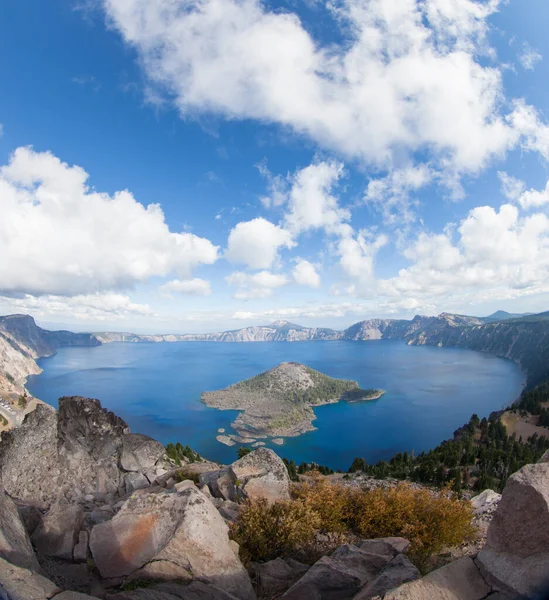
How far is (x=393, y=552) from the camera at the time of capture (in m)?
14.6

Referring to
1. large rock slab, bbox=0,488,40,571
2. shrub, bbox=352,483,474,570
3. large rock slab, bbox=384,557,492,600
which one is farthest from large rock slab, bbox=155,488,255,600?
shrub, bbox=352,483,474,570

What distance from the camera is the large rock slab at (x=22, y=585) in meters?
8.56

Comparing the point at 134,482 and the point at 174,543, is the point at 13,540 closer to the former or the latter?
the point at 174,543

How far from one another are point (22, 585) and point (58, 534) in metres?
7.28

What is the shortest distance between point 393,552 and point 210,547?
26.4ft

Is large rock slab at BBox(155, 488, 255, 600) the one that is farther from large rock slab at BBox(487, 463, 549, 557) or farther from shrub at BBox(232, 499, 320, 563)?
large rock slab at BBox(487, 463, 549, 557)

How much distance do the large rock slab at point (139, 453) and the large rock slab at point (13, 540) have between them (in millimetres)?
20566

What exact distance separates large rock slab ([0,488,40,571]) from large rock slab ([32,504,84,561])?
2.48 metres

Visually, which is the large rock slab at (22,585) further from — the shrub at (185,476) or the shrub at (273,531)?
the shrub at (185,476)

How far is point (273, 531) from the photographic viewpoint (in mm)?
15969

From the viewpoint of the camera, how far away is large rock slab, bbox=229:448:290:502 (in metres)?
22.1

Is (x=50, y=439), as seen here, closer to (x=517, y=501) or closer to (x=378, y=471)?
(x=517, y=501)

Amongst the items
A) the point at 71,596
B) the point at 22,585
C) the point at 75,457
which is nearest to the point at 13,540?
the point at 22,585

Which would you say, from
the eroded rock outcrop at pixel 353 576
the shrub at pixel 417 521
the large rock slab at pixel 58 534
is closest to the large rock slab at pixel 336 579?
the eroded rock outcrop at pixel 353 576
